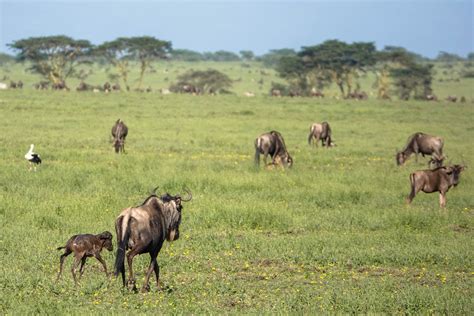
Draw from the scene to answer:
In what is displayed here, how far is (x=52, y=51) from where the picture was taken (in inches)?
2958

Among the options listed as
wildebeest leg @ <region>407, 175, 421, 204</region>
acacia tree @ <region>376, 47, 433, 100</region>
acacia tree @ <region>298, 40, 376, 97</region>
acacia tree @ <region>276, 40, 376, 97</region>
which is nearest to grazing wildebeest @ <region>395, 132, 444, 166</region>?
wildebeest leg @ <region>407, 175, 421, 204</region>

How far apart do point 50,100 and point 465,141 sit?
81.4 ft

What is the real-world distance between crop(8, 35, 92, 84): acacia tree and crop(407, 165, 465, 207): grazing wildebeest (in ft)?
198

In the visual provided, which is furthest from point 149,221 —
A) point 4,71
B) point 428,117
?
point 4,71

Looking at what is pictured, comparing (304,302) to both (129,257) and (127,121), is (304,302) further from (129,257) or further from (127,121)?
(127,121)

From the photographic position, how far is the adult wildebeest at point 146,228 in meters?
9.55

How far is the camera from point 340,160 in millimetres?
25406

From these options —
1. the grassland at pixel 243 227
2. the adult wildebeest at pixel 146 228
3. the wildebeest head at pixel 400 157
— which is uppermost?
the adult wildebeest at pixel 146 228

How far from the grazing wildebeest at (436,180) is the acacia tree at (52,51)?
60208mm

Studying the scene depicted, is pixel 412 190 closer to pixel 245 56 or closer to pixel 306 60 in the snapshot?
pixel 306 60

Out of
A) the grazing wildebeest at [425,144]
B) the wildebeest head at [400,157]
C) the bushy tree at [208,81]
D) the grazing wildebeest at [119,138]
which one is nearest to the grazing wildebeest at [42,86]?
the bushy tree at [208,81]

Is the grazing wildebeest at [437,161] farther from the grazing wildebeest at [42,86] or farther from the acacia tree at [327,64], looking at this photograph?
the acacia tree at [327,64]

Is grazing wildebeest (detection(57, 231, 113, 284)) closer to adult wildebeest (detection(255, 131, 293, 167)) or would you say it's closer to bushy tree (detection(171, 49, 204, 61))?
adult wildebeest (detection(255, 131, 293, 167))

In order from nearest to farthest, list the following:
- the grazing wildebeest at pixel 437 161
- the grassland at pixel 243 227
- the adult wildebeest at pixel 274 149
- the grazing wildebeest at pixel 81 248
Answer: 1. the grassland at pixel 243 227
2. the grazing wildebeest at pixel 81 248
3. the adult wildebeest at pixel 274 149
4. the grazing wildebeest at pixel 437 161
